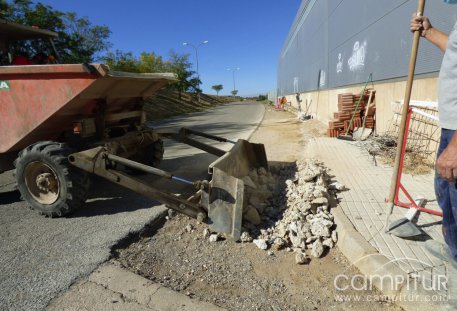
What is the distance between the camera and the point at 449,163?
195 cm

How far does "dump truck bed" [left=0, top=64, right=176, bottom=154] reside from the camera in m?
3.72

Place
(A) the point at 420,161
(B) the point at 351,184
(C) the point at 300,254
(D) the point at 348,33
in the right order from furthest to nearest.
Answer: (D) the point at 348,33
(A) the point at 420,161
(B) the point at 351,184
(C) the point at 300,254

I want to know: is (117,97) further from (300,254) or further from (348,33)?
(348,33)

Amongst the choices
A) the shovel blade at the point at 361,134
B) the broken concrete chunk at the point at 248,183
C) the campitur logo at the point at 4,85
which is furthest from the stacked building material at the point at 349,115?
the campitur logo at the point at 4,85

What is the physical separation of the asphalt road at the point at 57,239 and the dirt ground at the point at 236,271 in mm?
295

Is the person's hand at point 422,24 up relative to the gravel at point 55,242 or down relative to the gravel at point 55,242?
up

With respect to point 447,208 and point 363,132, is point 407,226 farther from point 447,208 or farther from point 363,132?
point 363,132

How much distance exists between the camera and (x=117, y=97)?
4727 millimetres

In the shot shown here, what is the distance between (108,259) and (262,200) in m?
2.02

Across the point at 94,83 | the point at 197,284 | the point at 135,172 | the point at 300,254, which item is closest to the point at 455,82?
the point at 300,254

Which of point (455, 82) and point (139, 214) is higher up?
point (455, 82)

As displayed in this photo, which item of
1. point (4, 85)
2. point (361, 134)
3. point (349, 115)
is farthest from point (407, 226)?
point (349, 115)

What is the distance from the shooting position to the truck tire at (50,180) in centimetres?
386

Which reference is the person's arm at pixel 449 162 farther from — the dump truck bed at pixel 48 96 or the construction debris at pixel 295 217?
the dump truck bed at pixel 48 96
